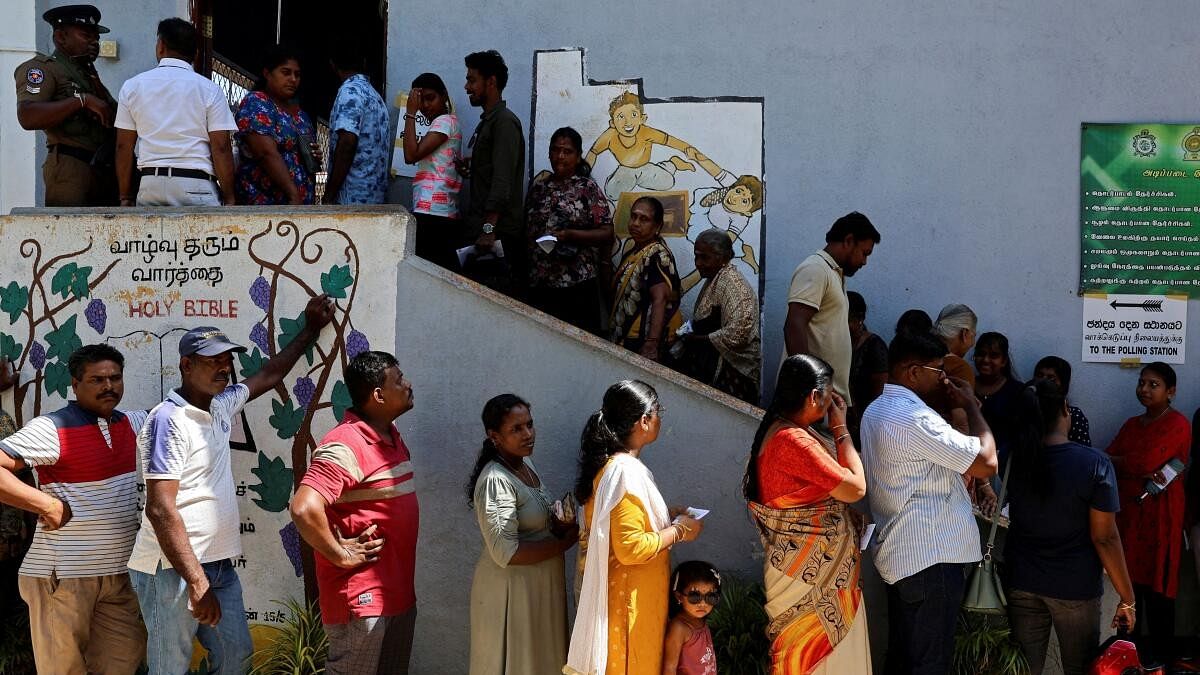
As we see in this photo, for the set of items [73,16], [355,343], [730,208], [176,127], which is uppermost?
[73,16]

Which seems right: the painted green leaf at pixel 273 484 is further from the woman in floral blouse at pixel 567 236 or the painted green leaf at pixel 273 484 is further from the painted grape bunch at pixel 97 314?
the woman in floral blouse at pixel 567 236

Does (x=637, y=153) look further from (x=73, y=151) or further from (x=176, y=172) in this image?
(x=73, y=151)

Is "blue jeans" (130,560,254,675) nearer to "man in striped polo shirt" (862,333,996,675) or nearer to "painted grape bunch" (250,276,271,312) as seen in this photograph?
"painted grape bunch" (250,276,271,312)

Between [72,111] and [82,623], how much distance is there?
2.86 metres

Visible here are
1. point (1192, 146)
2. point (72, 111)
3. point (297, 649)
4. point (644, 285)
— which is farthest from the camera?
point (1192, 146)

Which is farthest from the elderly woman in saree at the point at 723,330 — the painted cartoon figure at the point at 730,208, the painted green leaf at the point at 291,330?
the painted green leaf at the point at 291,330

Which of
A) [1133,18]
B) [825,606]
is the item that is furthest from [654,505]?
[1133,18]

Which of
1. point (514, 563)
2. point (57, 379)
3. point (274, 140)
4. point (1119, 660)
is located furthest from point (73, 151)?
point (1119, 660)

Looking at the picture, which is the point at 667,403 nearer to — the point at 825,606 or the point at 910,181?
the point at 825,606

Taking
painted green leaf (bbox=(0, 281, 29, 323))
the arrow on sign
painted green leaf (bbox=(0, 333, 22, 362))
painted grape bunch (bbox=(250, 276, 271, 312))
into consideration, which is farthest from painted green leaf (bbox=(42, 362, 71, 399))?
the arrow on sign

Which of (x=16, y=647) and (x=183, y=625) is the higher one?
(x=183, y=625)

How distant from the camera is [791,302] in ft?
19.5

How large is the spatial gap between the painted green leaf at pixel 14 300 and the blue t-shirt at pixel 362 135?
1.75 meters

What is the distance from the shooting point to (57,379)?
6.16 meters
